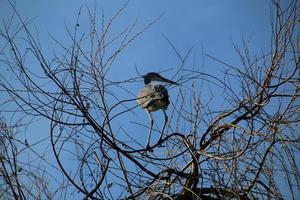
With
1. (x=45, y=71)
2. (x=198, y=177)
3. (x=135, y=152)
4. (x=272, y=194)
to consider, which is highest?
(x=45, y=71)

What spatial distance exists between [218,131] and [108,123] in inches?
31.2

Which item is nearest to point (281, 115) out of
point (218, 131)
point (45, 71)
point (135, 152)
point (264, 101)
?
point (264, 101)

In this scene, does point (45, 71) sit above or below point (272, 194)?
above

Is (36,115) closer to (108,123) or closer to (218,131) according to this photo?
(108,123)

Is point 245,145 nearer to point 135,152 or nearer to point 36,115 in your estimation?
point 135,152

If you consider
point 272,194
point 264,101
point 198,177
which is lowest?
point 272,194

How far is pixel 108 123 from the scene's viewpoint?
10.5ft

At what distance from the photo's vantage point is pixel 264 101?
125 inches

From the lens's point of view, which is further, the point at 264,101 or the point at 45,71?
the point at 264,101

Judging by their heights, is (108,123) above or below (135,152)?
above

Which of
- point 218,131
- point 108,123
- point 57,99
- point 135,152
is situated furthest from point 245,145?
point 57,99

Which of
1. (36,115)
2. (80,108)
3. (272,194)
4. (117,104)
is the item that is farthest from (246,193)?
(36,115)

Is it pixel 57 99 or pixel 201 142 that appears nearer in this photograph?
pixel 57 99

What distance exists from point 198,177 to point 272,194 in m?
0.50
